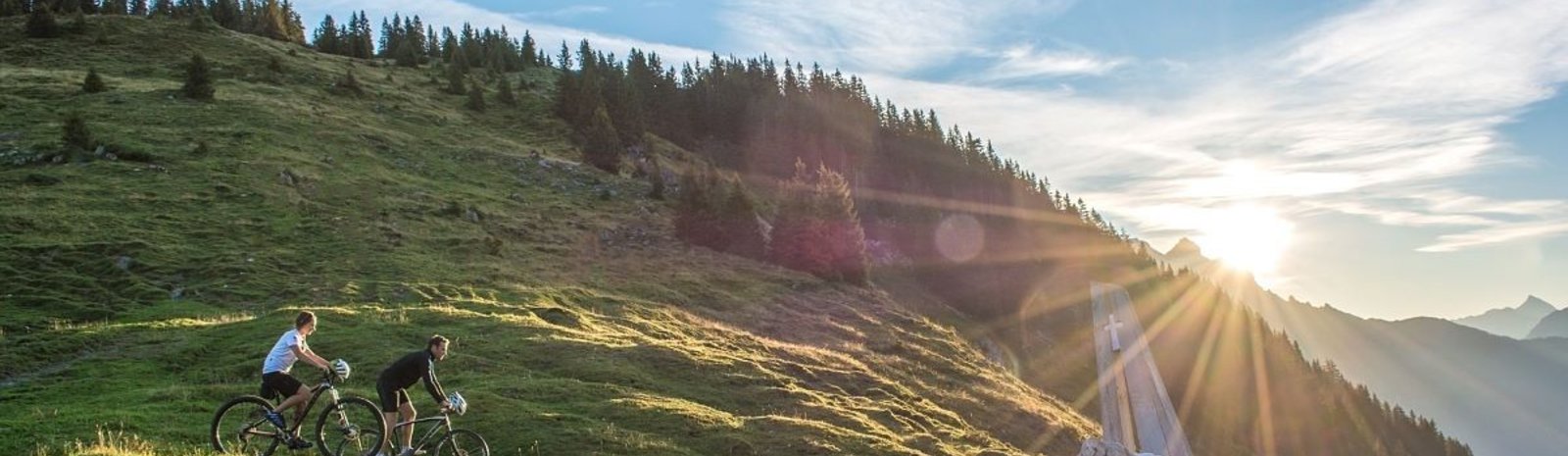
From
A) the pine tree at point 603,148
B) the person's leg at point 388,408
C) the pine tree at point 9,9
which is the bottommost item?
the person's leg at point 388,408

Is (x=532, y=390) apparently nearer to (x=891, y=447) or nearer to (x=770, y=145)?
(x=891, y=447)

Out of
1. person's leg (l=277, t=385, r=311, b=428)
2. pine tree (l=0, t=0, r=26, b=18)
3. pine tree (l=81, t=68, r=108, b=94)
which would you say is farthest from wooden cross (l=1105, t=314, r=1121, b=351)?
pine tree (l=0, t=0, r=26, b=18)

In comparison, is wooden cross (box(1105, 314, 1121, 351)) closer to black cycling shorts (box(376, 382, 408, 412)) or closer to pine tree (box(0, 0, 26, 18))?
black cycling shorts (box(376, 382, 408, 412))

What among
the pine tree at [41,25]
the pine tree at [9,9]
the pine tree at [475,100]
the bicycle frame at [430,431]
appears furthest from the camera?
the pine tree at [475,100]

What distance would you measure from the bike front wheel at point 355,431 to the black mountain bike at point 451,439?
1.13 ft

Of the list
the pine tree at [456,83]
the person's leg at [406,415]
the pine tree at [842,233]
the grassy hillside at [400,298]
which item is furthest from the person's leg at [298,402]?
the pine tree at [456,83]

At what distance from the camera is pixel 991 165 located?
7244 inches

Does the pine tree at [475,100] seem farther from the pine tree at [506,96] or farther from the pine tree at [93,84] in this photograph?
the pine tree at [93,84]

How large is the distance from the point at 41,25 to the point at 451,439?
99.7 m

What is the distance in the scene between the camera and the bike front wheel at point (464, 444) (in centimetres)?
1675

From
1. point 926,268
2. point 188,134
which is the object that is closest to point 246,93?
point 188,134

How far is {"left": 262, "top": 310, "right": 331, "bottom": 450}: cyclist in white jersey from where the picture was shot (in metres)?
15.6

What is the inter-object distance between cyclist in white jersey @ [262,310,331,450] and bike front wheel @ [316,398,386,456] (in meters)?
0.51

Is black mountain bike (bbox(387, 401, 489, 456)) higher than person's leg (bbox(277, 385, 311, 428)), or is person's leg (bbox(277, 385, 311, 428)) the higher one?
person's leg (bbox(277, 385, 311, 428))
